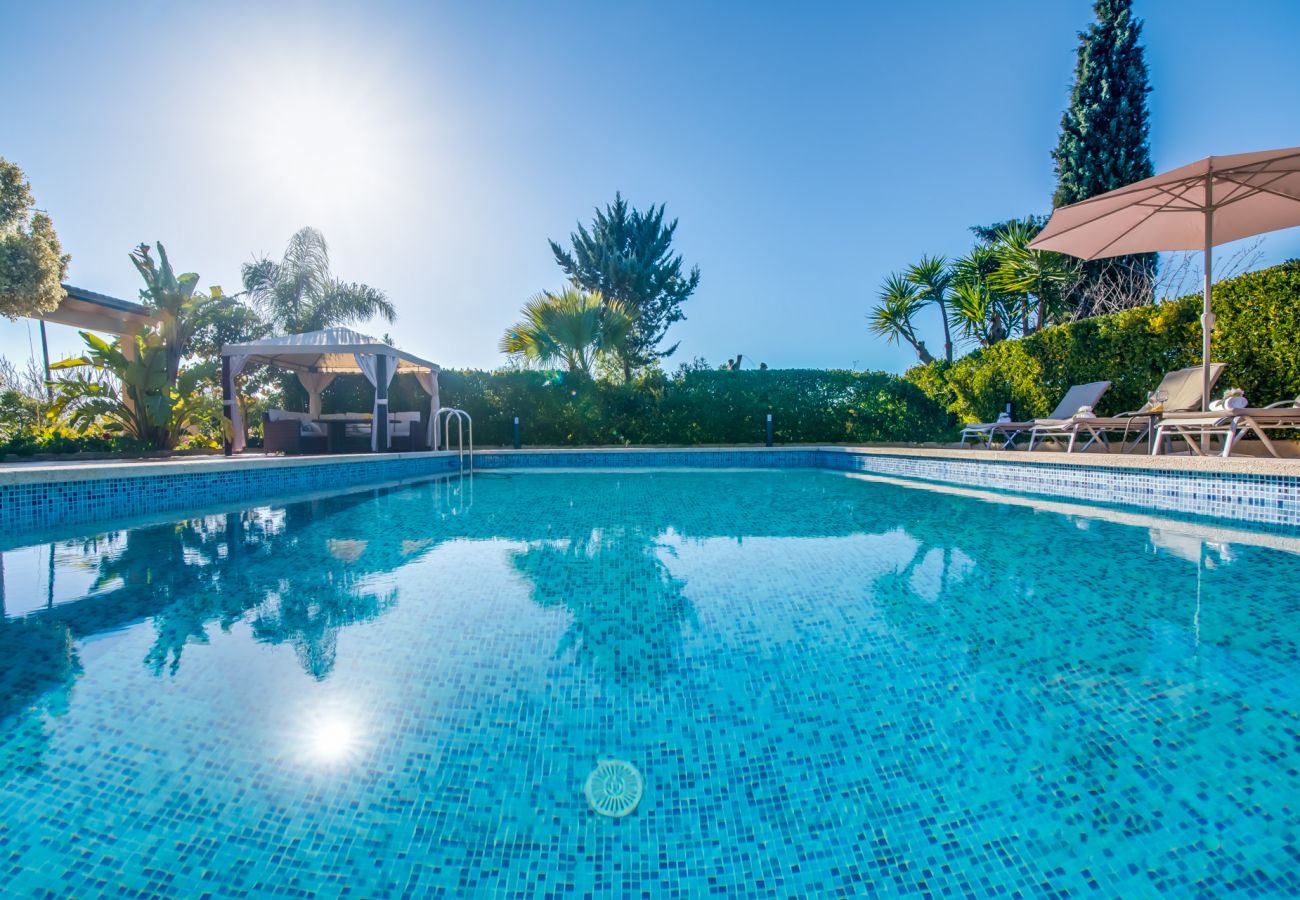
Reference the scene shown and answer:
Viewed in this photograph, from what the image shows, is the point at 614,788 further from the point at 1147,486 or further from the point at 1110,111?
the point at 1110,111

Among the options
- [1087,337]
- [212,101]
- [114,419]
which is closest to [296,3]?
[212,101]

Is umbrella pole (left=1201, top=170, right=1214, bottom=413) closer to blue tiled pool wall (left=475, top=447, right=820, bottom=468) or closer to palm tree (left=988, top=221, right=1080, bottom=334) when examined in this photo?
blue tiled pool wall (left=475, top=447, right=820, bottom=468)

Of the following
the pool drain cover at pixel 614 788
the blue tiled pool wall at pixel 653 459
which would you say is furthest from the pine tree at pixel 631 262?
the pool drain cover at pixel 614 788

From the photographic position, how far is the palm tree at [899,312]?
15.6m

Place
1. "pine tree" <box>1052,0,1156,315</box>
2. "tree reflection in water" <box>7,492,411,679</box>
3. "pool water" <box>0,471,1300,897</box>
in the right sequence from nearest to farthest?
"pool water" <box>0,471,1300,897</box>
"tree reflection in water" <box>7,492,411,679</box>
"pine tree" <box>1052,0,1156,315</box>

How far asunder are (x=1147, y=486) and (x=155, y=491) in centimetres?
942

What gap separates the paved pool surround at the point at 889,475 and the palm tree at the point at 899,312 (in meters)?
8.13

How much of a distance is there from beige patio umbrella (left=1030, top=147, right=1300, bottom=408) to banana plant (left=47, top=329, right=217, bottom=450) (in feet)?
40.9

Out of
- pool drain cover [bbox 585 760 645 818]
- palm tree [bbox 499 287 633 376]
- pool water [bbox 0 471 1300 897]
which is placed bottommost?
pool drain cover [bbox 585 760 645 818]

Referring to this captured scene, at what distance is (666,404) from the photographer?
1328 centimetres

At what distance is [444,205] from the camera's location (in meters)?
13.0

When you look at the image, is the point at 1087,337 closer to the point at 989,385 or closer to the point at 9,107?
the point at 989,385

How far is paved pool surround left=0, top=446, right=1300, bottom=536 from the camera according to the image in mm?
4477

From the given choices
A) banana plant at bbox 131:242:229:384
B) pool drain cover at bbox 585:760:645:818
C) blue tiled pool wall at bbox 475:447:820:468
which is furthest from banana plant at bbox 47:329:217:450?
pool drain cover at bbox 585:760:645:818
